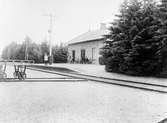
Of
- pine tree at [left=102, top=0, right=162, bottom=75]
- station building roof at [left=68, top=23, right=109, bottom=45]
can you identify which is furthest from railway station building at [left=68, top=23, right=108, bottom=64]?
pine tree at [left=102, top=0, right=162, bottom=75]

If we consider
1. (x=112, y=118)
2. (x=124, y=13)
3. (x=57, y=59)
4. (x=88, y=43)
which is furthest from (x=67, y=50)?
(x=112, y=118)

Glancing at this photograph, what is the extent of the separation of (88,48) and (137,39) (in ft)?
40.9

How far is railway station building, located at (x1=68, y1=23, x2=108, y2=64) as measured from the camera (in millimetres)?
20781

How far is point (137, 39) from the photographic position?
33.9 feet

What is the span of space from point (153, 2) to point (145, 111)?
8.11 meters

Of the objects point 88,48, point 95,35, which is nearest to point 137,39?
point 88,48

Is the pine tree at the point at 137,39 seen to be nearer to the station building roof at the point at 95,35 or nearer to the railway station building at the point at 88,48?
the railway station building at the point at 88,48

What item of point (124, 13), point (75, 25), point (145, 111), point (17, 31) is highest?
point (124, 13)

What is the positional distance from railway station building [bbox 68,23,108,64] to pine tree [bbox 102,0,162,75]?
25.6 ft

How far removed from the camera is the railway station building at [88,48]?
20.8 meters

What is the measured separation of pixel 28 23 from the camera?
3961 mm

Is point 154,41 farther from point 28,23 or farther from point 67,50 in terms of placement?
point 67,50

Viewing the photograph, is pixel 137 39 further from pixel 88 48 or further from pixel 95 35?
pixel 95 35

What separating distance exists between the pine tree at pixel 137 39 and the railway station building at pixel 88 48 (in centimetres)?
780
